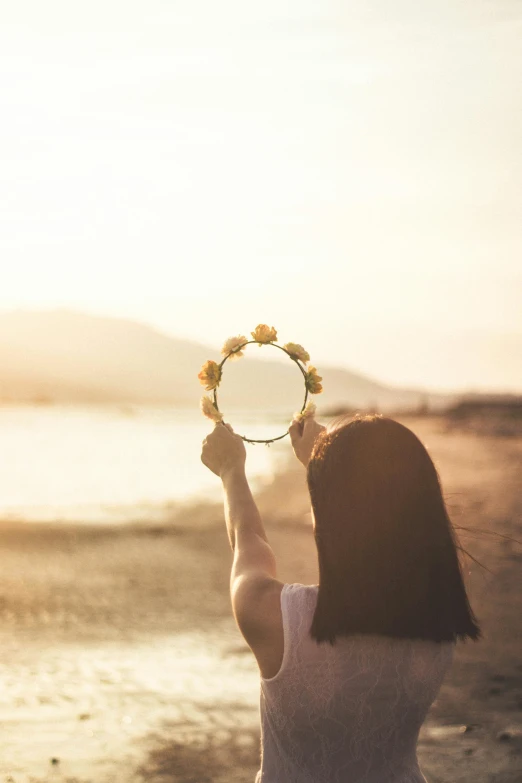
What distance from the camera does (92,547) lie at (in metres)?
18.7

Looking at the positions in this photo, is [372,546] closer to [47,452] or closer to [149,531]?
[149,531]

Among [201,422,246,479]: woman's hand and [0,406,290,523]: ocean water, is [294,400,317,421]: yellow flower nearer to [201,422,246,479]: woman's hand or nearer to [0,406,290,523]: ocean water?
[201,422,246,479]: woman's hand

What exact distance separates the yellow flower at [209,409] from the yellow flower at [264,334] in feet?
1.11

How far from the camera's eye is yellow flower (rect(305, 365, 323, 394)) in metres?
3.45

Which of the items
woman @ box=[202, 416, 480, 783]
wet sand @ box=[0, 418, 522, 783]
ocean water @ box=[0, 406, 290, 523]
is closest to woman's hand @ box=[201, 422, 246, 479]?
woman @ box=[202, 416, 480, 783]

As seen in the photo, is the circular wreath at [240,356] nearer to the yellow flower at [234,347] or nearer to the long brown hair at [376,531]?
the yellow flower at [234,347]

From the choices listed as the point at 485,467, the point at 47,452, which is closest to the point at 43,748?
the point at 485,467

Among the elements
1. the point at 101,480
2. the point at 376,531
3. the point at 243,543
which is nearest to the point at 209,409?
the point at 243,543

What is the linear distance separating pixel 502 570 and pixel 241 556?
41.8ft

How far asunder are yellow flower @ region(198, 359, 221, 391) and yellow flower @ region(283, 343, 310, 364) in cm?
34

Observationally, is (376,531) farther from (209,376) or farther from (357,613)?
(209,376)

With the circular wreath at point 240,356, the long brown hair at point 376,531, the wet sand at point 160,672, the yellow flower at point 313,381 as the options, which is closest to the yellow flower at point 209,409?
the circular wreath at point 240,356

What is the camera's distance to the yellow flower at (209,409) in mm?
3275

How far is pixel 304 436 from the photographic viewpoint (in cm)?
316
